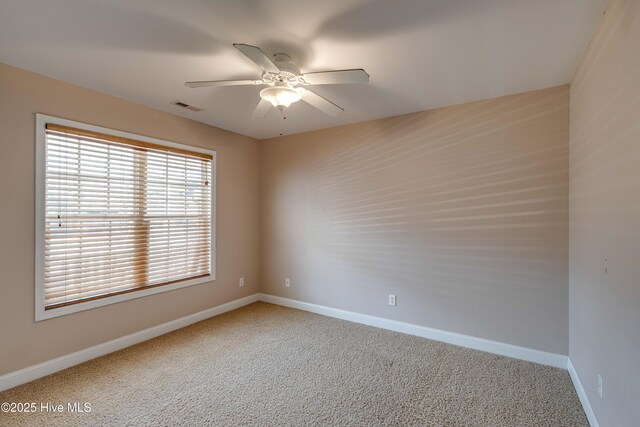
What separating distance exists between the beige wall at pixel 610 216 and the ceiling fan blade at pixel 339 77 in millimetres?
1242

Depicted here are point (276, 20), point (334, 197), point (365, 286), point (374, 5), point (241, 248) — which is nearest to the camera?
point (374, 5)

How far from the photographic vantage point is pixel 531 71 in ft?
7.66

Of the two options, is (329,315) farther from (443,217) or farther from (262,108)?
(262,108)

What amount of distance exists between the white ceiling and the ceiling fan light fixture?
0.80ft

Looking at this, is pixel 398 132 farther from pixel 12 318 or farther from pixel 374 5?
pixel 12 318

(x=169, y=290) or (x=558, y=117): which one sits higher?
(x=558, y=117)

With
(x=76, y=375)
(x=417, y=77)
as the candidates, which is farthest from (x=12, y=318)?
(x=417, y=77)

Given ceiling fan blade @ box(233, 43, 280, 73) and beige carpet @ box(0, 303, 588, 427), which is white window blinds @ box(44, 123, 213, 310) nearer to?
beige carpet @ box(0, 303, 588, 427)

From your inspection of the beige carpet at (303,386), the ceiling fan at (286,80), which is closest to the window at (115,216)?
the beige carpet at (303,386)

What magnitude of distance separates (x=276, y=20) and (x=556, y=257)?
2871 mm

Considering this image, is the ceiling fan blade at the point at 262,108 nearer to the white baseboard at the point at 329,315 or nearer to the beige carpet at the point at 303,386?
the beige carpet at the point at 303,386

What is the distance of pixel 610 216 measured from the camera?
5.37ft

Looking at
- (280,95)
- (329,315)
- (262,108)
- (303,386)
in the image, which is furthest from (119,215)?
(329,315)

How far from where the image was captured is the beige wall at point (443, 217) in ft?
8.68
